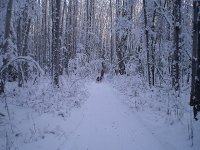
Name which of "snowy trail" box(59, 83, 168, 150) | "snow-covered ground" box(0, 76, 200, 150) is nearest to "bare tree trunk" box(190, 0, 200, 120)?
"snow-covered ground" box(0, 76, 200, 150)

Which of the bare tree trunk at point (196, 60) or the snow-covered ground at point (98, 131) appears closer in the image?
the snow-covered ground at point (98, 131)

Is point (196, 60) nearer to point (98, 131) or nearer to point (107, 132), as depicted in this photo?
point (107, 132)

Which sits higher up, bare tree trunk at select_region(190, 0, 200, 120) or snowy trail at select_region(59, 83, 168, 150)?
bare tree trunk at select_region(190, 0, 200, 120)

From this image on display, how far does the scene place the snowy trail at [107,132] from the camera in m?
6.70

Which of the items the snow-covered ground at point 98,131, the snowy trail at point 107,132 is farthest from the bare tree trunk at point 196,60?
the snowy trail at point 107,132

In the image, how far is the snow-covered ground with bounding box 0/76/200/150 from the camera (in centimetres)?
665

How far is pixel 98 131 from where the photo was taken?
8.02m

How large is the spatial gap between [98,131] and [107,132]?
298 millimetres

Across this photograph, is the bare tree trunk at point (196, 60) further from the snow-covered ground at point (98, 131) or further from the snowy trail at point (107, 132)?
the snowy trail at point (107, 132)

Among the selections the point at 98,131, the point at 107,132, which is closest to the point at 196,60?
the point at 107,132

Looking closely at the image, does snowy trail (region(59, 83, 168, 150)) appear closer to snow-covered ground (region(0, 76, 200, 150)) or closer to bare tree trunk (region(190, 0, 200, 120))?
snow-covered ground (region(0, 76, 200, 150))

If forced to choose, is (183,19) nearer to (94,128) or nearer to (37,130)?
(94,128)

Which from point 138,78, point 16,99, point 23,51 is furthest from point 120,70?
point 16,99

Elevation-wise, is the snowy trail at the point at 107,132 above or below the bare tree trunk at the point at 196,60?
below
